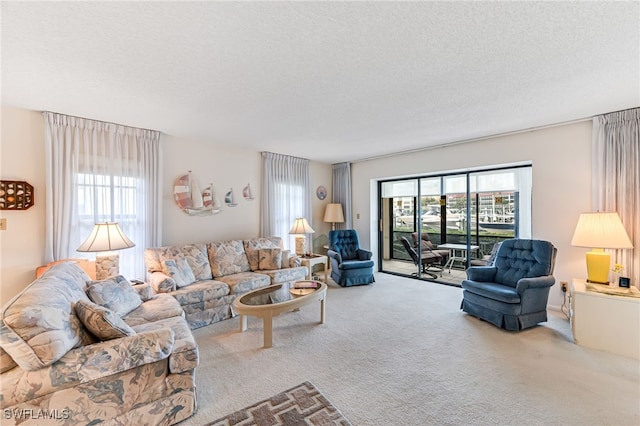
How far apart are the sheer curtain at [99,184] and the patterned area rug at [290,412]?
2.74 metres

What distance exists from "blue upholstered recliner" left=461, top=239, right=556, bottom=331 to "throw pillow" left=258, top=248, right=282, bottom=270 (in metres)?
2.66

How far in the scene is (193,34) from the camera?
171cm

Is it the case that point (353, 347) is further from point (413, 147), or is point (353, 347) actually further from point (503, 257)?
point (413, 147)

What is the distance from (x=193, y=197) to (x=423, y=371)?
148 inches

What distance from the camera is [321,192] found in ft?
20.2

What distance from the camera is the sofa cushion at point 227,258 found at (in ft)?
12.8

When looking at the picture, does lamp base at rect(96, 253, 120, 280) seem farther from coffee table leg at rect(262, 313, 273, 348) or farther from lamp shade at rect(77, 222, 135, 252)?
coffee table leg at rect(262, 313, 273, 348)

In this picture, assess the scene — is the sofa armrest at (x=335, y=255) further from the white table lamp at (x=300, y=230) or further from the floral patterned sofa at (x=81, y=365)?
the floral patterned sofa at (x=81, y=365)

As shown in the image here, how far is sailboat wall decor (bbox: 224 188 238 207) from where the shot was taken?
4605 millimetres

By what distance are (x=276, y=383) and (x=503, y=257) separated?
3.21 metres

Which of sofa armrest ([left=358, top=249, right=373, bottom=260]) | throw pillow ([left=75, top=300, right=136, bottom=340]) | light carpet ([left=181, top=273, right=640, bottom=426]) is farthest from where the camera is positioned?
sofa armrest ([left=358, top=249, right=373, bottom=260])

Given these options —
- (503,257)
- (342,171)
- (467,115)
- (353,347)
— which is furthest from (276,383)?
(342,171)

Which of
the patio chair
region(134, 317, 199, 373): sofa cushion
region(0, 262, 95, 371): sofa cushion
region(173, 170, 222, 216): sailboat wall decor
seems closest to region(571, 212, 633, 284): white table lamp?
the patio chair

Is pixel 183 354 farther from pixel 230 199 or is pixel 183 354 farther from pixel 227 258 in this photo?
pixel 230 199
